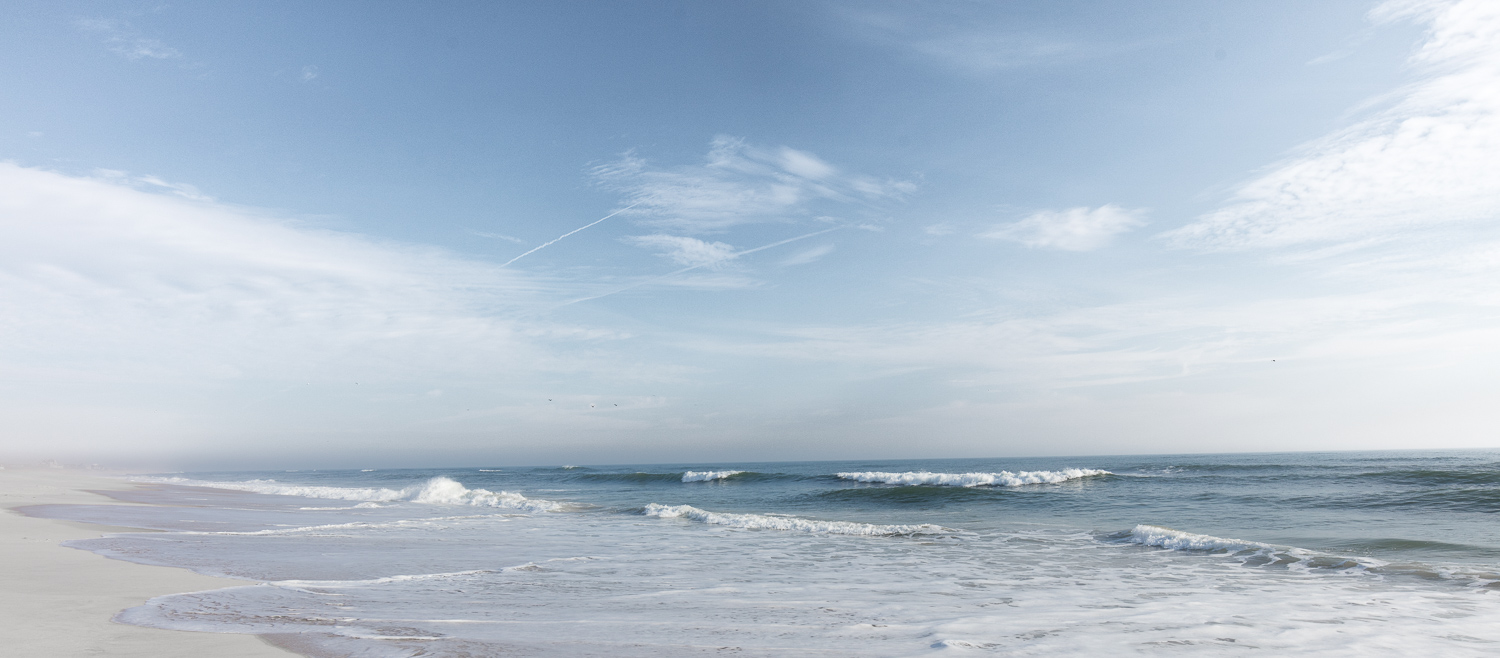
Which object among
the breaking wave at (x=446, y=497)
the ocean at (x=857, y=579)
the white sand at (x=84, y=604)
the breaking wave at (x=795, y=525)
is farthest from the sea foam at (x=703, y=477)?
the white sand at (x=84, y=604)

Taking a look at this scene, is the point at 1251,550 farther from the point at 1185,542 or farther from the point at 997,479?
the point at 997,479

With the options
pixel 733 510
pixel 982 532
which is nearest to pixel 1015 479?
pixel 733 510

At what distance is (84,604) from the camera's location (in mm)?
6906

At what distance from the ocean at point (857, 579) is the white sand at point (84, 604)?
0.34 metres

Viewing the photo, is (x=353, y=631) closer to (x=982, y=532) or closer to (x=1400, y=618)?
(x=1400, y=618)

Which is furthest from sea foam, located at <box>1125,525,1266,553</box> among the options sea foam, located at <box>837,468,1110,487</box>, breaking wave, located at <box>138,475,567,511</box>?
breaking wave, located at <box>138,475,567,511</box>

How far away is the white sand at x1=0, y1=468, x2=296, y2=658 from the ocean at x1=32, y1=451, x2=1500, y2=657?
34cm

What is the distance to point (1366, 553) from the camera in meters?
11.4

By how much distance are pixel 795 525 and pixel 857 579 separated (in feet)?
27.5

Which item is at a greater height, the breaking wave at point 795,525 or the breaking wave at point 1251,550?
the breaking wave at point 1251,550

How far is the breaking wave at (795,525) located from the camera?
16109 mm

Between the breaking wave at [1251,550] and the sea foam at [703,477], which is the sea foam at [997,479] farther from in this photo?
the breaking wave at [1251,550]

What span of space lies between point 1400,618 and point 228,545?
17685mm

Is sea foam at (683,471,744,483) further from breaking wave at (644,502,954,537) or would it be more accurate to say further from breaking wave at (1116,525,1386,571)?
breaking wave at (1116,525,1386,571)
